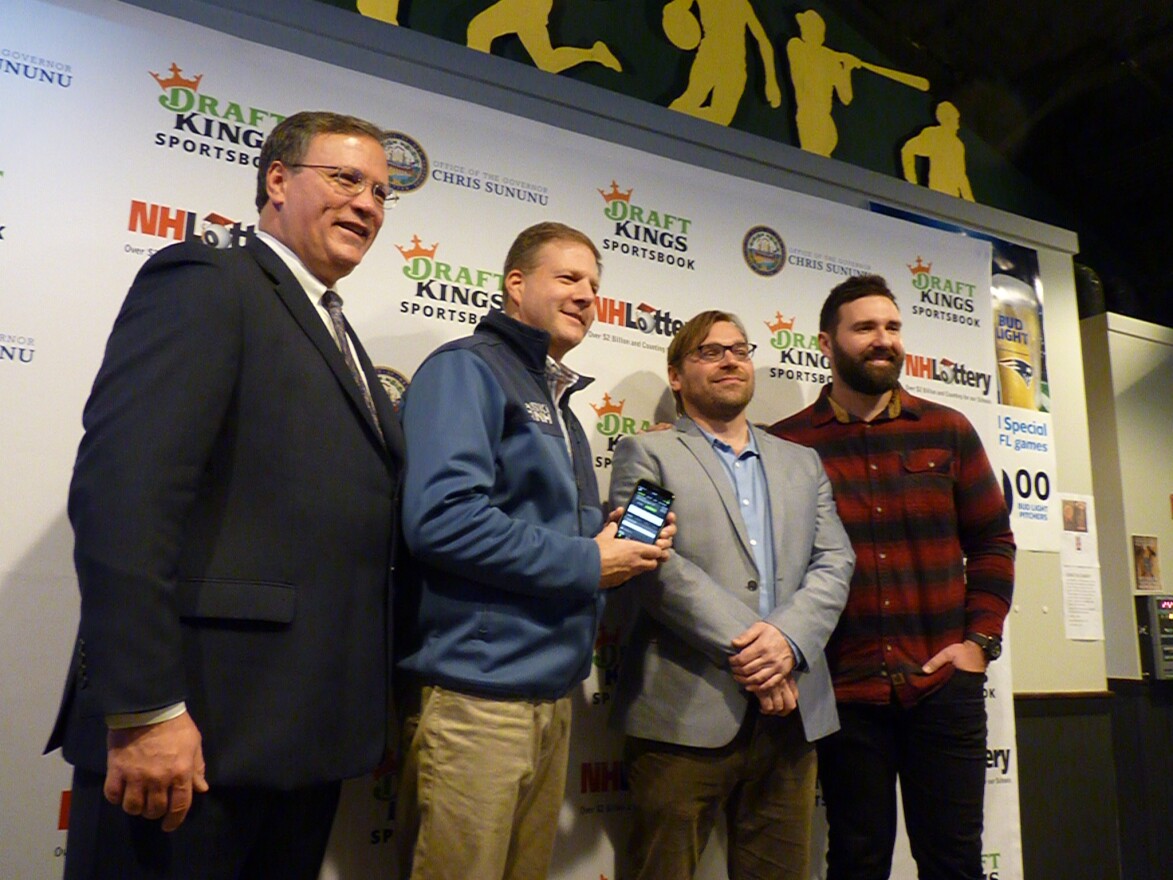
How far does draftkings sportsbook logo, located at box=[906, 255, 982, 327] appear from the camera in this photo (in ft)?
10.4

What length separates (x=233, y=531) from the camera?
47.1 inches

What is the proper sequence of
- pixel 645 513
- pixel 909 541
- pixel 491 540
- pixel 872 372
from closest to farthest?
pixel 491 540 → pixel 645 513 → pixel 909 541 → pixel 872 372

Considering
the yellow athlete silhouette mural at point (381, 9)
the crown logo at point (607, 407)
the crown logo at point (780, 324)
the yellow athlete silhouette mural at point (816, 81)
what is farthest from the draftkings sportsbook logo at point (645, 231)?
the yellow athlete silhouette mural at point (816, 81)

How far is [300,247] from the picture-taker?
4.90 ft

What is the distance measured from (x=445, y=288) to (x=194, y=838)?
151 cm

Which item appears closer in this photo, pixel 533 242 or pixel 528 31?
pixel 533 242

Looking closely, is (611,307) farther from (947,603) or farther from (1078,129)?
(1078,129)

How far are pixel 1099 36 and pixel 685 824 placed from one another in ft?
13.7

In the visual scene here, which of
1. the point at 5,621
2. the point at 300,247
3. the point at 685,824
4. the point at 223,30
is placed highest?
the point at 223,30

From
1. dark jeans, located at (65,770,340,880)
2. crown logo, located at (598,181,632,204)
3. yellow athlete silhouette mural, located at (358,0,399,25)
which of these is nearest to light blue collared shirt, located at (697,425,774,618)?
crown logo, located at (598,181,632,204)

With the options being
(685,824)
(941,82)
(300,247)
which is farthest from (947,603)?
(941,82)

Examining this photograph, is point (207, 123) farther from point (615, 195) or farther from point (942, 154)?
point (942, 154)

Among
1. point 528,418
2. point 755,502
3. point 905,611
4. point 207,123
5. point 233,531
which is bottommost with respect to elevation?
point 905,611

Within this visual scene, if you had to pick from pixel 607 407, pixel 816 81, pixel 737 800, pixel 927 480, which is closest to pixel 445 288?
pixel 607 407
